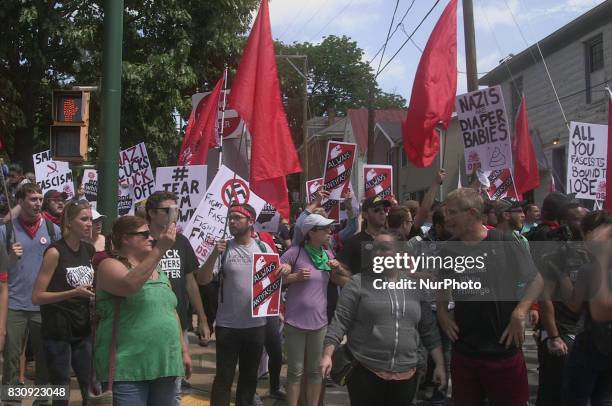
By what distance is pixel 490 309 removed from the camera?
15.9 ft

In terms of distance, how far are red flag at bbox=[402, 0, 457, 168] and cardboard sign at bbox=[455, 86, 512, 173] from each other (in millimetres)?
1056

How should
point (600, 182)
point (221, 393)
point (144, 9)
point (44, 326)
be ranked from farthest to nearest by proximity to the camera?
point (144, 9), point (600, 182), point (221, 393), point (44, 326)

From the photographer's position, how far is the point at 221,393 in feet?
20.8

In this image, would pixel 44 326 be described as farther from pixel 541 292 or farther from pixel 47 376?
pixel 541 292

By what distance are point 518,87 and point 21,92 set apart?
53.0 feet

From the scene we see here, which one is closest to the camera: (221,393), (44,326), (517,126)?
(44,326)

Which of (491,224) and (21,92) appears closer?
(491,224)

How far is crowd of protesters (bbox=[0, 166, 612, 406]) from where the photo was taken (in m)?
4.46

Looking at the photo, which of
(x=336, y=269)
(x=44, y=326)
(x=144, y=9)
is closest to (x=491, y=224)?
(x=336, y=269)

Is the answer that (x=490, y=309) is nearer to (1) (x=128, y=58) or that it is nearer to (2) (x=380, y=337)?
(2) (x=380, y=337)

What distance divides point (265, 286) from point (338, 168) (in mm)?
4238

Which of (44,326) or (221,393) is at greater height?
(44,326)

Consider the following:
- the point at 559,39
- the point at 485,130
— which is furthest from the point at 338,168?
the point at 559,39

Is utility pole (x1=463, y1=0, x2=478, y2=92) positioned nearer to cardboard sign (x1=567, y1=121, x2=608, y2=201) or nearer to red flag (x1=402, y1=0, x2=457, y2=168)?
cardboard sign (x1=567, y1=121, x2=608, y2=201)
